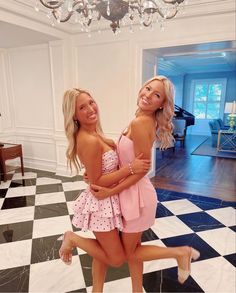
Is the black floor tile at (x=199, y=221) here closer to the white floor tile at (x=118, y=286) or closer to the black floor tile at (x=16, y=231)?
the white floor tile at (x=118, y=286)

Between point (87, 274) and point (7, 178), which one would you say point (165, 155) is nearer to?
point (7, 178)

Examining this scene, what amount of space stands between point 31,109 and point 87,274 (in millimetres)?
3701

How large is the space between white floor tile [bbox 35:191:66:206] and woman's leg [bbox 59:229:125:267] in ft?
5.97

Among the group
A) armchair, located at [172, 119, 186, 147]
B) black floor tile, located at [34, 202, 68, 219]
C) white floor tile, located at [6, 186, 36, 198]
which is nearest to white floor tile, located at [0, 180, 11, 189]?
white floor tile, located at [6, 186, 36, 198]

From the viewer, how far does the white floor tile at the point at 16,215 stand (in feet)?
9.18

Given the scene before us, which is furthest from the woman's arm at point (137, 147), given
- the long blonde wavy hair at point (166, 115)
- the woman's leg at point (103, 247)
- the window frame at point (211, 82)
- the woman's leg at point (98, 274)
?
the window frame at point (211, 82)

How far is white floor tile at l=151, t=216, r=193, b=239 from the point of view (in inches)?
99.5

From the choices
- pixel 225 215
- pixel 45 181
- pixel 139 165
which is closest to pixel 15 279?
pixel 139 165

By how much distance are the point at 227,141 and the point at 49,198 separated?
226 inches

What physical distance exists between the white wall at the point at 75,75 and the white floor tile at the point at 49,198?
0.93m

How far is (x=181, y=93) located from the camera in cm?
1041

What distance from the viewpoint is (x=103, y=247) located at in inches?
56.3

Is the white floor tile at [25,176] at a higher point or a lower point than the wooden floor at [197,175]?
higher

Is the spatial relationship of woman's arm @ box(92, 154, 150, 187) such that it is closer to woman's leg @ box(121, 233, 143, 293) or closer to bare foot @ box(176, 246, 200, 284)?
woman's leg @ box(121, 233, 143, 293)
